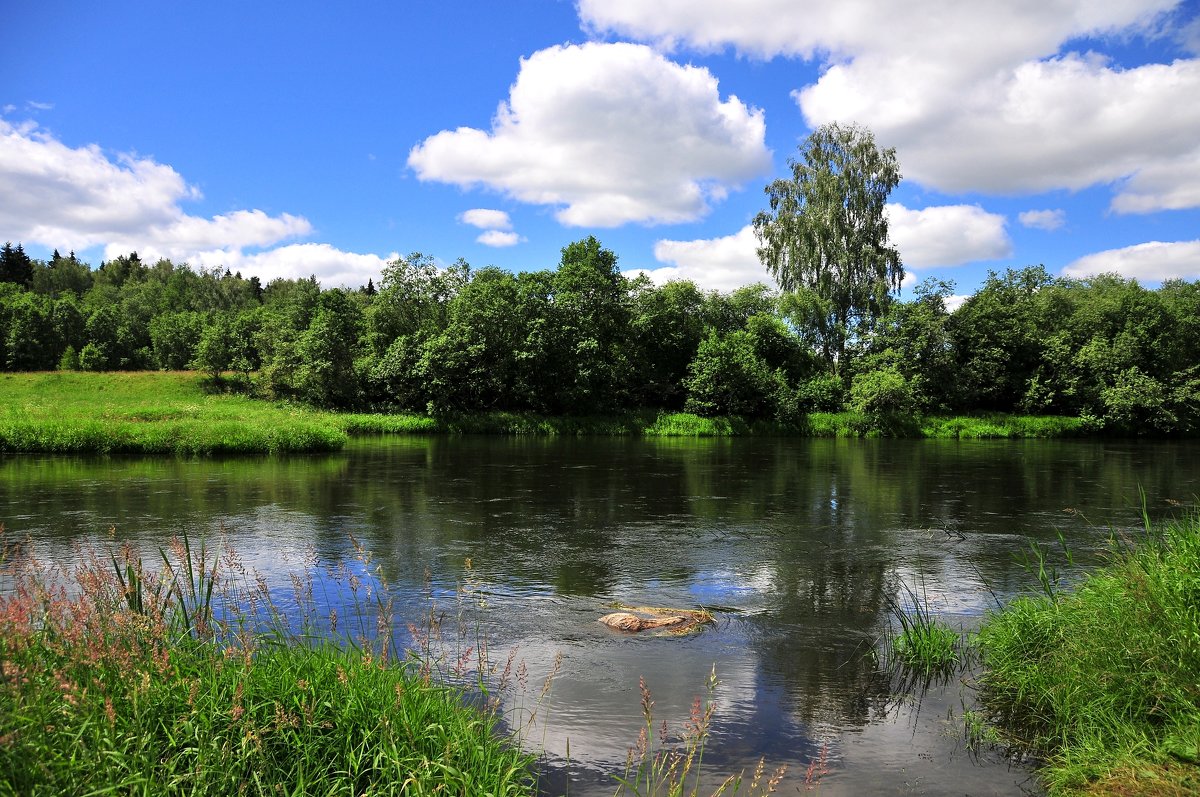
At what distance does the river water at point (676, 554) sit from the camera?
690 cm

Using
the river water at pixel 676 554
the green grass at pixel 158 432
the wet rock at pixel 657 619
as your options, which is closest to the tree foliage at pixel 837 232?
the river water at pixel 676 554

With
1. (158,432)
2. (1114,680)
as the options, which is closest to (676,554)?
(1114,680)

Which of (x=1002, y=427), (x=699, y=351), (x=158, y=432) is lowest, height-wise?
(x=1002, y=427)

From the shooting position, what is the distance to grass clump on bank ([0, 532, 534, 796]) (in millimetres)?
3770

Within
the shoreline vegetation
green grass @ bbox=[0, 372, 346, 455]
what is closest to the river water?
green grass @ bbox=[0, 372, 346, 455]

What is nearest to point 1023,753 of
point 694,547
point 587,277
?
point 694,547

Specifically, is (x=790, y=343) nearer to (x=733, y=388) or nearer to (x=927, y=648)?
(x=733, y=388)

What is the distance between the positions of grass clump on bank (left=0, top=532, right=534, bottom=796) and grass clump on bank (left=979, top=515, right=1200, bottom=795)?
4336mm

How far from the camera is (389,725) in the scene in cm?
466

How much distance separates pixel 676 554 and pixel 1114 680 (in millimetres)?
8942

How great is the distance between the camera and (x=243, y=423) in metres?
34.9

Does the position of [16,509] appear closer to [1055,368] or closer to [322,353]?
[322,353]

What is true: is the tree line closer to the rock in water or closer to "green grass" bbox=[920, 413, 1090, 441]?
"green grass" bbox=[920, 413, 1090, 441]

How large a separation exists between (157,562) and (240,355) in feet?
206
